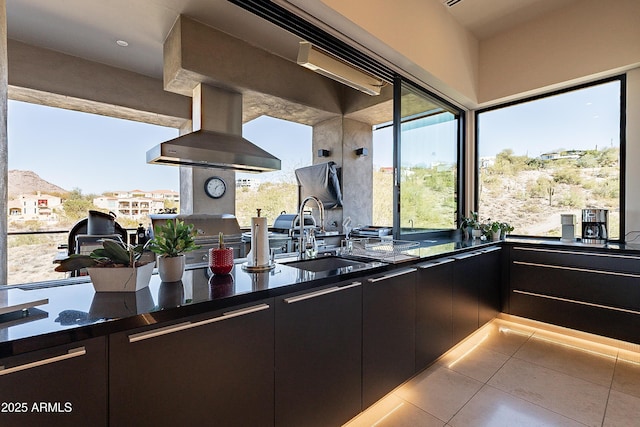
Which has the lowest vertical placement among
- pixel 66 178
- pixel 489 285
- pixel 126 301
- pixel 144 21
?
pixel 489 285

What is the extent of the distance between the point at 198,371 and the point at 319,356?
555 millimetres

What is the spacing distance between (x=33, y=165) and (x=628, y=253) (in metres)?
6.69

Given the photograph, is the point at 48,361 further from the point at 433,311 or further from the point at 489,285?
the point at 489,285

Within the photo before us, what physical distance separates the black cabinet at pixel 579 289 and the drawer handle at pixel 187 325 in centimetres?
286

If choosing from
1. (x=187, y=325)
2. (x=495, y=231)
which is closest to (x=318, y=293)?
(x=187, y=325)

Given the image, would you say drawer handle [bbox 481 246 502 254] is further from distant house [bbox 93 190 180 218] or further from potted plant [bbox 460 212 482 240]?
distant house [bbox 93 190 180 218]

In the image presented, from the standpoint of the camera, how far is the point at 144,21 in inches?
116

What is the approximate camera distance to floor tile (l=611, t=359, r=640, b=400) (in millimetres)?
1915

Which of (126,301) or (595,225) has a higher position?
(595,225)

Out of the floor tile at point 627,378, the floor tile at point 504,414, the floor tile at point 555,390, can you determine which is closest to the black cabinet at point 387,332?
the floor tile at point 504,414

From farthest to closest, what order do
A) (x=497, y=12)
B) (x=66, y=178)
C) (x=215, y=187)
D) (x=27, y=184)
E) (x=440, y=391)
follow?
(x=215, y=187)
(x=66, y=178)
(x=27, y=184)
(x=497, y=12)
(x=440, y=391)

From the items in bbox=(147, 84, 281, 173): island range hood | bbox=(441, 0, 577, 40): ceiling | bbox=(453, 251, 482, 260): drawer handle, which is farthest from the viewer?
bbox=(147, 84, 281, 173): island range hood

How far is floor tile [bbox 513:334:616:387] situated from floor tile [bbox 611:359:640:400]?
3 cm

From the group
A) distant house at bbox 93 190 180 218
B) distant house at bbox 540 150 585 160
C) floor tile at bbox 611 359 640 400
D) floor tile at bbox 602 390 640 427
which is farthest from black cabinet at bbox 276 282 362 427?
distant house at bbox 93 190 180 218
